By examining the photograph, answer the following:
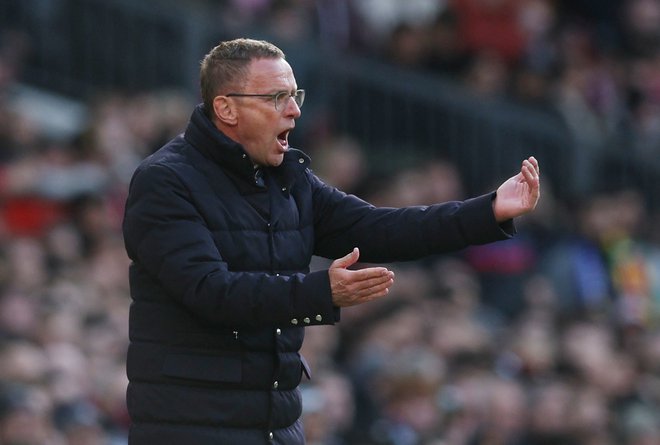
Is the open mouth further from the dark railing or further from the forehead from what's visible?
the dark railing

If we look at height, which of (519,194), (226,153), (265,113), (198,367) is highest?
(265,113)

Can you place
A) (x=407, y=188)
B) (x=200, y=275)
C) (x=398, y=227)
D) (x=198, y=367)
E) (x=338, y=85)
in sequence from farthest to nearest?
1. (x=338, y=85)
2. (x=407, y=188)
3. (x=398, y=227)
4. (x=198, y=367)
5. (x=200, y=275)

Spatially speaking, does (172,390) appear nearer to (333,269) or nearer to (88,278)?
(333,269)

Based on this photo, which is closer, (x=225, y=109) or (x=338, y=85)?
(x=225, y=109)

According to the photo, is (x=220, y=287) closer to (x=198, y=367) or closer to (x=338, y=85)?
(x=198, y=367)

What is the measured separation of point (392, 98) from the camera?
13.5 meters

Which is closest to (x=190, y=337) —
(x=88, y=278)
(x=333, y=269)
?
(x=333, y=269)

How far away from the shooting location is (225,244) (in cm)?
540

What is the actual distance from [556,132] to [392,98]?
4.51ft

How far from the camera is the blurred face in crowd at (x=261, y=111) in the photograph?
5.45 metres

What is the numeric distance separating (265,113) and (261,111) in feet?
0.04

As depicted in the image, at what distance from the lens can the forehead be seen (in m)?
5.44

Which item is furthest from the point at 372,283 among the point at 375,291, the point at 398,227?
the point at 398,227

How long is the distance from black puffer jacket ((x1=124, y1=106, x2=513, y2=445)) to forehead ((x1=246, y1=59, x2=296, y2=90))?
195mm
